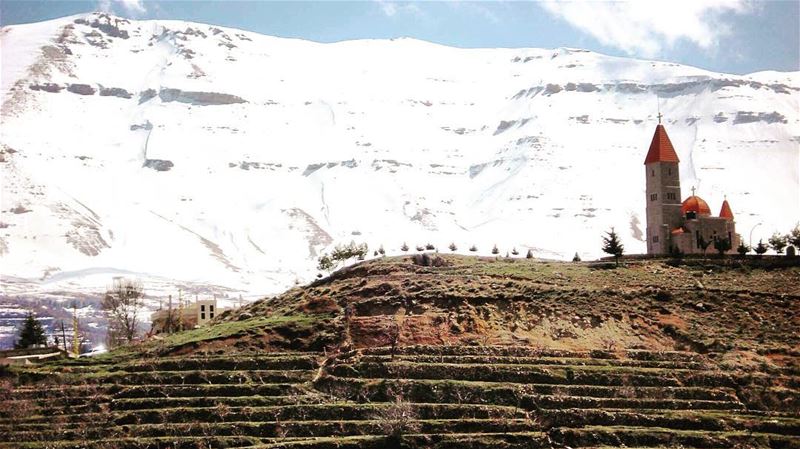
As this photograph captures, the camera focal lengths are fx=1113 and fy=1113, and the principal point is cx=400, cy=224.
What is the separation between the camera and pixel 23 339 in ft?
275

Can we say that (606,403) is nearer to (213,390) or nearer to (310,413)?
(310,413)

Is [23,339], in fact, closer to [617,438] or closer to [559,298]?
[559,298]

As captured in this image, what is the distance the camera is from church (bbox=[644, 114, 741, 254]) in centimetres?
7888

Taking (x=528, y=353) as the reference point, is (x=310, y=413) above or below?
below

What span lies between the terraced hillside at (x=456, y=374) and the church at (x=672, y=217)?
886 cm

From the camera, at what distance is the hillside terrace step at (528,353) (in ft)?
184

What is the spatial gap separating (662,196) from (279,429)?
41.1 metres

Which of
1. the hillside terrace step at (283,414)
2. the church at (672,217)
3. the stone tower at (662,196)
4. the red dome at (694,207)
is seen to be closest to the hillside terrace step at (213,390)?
the hillside terrace step at (283,414)

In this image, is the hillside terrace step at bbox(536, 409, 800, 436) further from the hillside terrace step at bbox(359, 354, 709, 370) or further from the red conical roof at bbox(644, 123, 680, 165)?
the red conical roof at bbox(644, 123, 680, 165)

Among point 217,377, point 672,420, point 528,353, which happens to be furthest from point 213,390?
point 672,420

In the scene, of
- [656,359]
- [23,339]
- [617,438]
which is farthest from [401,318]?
[23,339]

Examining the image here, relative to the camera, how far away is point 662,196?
79938mm

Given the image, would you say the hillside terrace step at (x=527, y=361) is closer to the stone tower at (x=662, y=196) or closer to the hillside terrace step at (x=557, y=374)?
the hillside terrace step at (x=557, y=374)

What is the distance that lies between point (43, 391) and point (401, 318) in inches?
753
